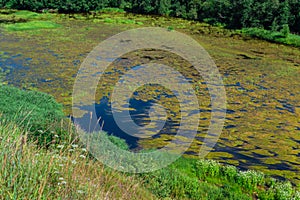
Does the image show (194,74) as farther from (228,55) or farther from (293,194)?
(293,194)

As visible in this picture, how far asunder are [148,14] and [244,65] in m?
30.1

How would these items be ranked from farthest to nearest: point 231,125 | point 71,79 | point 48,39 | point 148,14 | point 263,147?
point 148,14, point 48,39, point 71,79, point 231,125, point 263,147

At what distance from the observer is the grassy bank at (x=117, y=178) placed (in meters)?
4.55

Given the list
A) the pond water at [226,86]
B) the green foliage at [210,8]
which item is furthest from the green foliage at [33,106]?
the green foliage at [210,8]

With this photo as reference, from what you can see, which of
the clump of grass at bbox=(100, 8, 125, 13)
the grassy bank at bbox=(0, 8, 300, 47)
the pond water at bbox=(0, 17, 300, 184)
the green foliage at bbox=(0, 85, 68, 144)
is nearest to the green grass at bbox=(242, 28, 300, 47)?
the grassy bank at bbox=(0, 8, 300, 47)

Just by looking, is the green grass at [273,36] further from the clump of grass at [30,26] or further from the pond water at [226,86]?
the clump of grass at [30,26]

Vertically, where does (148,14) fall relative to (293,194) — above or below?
above

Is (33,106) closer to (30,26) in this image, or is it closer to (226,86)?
(226,86)

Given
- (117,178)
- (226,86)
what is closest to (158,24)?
(226,86)

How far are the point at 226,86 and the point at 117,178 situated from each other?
14.8m

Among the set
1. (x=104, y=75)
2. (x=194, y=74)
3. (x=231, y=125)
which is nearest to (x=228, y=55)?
(x=194, y=74)

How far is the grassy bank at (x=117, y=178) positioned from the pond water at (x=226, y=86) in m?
1.56

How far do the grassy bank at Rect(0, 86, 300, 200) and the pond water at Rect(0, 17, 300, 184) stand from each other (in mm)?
1563

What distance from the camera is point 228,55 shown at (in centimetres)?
2797
